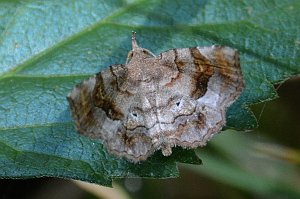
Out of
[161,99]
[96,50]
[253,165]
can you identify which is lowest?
[253,165]

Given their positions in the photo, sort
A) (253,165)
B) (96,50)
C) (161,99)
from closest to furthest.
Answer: (161,99) → (96,50) → (253,165)

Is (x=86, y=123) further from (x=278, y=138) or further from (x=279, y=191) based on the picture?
(x=278, y=138)

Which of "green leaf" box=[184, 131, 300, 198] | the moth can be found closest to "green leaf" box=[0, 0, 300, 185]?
the moth

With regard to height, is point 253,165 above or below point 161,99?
below

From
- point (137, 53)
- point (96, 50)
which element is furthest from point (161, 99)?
point (96, 50)

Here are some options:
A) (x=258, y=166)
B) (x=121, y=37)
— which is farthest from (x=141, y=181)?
(x=121, y=37)

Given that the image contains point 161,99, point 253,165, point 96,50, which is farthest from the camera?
point 253,165

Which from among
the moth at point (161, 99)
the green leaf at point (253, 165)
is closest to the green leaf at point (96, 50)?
the moth at point (161, 99)

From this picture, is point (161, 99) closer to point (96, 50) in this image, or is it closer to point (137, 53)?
point (137, 53)
